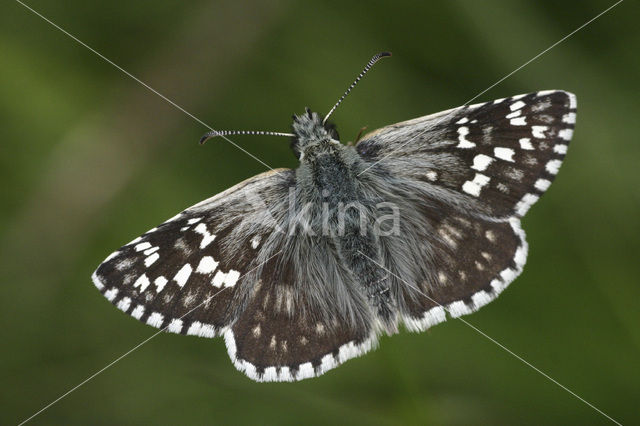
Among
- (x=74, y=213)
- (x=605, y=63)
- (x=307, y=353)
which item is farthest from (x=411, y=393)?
(x=74, y=213)

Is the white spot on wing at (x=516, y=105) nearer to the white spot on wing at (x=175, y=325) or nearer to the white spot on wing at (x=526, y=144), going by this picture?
the white spot on wing at (x=526, y=144)

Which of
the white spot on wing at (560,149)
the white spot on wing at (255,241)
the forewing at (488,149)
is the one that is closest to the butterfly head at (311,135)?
the forewing at (488,149)

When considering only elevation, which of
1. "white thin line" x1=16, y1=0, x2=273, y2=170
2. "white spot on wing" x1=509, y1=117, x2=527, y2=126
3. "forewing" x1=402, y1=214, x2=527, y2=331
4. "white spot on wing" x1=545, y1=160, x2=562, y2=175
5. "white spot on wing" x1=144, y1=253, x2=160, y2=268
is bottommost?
"forewing" x1=402, y1=214, x2=527, y2=331

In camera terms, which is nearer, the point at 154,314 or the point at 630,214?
the point at 154,314

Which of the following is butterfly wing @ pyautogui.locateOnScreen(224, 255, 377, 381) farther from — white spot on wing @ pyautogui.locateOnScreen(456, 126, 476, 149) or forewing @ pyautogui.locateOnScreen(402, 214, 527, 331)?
white spot on wing @ pyautogui.locateOnScreen(456, 126, 476, 149)

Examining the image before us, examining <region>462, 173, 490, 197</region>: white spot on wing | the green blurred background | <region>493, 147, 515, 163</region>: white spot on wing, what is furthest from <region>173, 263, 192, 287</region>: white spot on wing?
<region>493, 147, 515, 163</region>: white spot on wing

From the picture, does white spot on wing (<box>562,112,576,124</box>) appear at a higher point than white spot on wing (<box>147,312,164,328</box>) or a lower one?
higher

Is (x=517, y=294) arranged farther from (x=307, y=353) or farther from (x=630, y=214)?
(x=307, y=353)
